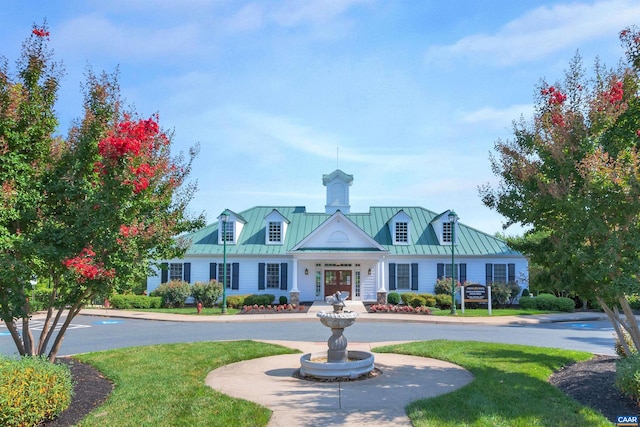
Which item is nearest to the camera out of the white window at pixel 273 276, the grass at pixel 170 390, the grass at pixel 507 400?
the grass at pixel 507 400

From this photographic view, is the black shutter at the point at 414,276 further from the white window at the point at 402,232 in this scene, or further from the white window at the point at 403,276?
the white window at the point at 402,232

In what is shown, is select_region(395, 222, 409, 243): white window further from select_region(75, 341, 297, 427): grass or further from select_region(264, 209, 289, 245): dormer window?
select_region(75, 341, 297, 427): grass

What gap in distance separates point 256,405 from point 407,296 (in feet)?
77.1

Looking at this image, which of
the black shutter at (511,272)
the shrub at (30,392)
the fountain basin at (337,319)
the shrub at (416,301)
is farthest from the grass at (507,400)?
the black shutter at (511,272)

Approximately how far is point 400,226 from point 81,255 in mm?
26799

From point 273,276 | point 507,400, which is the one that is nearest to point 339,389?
point 507,400

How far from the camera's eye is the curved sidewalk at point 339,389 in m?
6.62

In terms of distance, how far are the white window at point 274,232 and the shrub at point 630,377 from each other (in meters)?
26.0

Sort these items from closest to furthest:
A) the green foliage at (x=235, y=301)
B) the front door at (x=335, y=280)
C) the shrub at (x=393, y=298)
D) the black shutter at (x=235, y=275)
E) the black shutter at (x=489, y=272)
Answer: the green foliage at (x=235, y=301) < the shrub at (x=393, y=298) < the front door at (x=335, y=280) < the black shutter at (x=235, y=275) < the black shutter at (x=489, y=272)

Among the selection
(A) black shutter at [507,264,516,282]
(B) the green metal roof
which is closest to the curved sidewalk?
(B) the green metal roof

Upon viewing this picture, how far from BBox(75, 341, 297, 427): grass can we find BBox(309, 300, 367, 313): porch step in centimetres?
1429

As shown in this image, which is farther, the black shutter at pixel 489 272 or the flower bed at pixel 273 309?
the black shutter at pixel 489 272

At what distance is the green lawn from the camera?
6496 mm

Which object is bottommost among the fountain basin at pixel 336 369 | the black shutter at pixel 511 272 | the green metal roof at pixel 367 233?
the fountain basin at pixel 336 369
